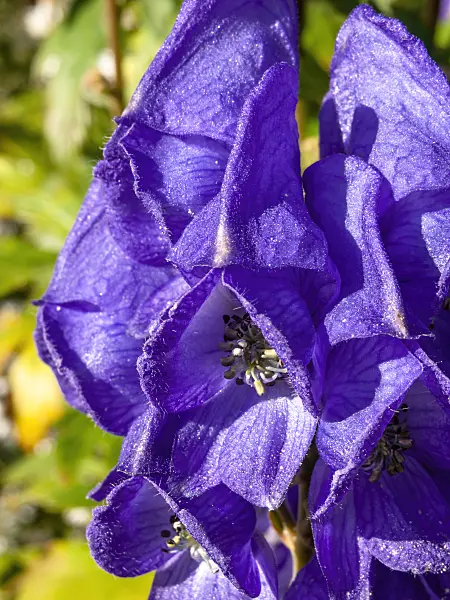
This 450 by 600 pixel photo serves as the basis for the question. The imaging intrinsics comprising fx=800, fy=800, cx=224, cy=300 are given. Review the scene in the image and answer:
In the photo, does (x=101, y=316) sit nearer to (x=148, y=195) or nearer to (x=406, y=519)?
(x=148, y=195)

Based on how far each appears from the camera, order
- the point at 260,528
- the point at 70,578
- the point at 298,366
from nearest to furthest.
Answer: the point at 298,366, the point at 260,528, the point at 70,578

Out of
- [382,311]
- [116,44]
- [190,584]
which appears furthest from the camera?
[116,44]

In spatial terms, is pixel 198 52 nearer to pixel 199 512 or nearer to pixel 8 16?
pixel 199 512

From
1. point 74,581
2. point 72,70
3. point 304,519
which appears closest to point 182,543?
point 304,519

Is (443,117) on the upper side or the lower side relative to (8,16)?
lower

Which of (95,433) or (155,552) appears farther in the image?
(95,433)

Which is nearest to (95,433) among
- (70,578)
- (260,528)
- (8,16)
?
(70,578)

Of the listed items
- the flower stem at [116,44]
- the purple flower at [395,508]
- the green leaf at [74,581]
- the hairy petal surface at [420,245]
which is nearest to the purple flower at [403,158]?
the hairy petal surface at [420,245]

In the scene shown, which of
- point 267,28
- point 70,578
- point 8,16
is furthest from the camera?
point 8,16
